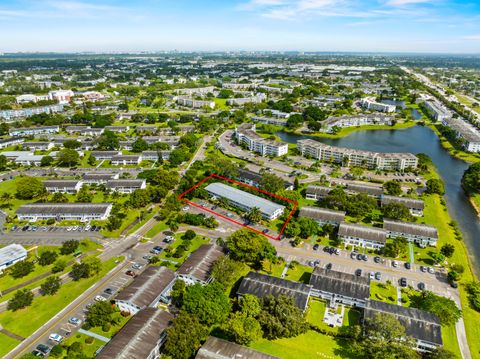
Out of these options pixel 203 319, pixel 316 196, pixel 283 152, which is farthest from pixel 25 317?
pixel 283 152

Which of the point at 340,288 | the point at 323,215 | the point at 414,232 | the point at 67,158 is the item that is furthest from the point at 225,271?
the point at 67,158

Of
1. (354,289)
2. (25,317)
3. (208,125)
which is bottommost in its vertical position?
(25,317)

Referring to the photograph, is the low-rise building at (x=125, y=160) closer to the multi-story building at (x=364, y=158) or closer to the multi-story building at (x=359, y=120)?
the multi-story building at (x=364, y=158)

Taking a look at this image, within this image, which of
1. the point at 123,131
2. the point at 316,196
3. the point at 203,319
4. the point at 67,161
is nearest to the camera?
the point at 203,319

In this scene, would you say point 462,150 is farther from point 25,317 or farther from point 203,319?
point 25,317

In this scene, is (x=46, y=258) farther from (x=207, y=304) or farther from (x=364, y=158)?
(x=364, y=158)

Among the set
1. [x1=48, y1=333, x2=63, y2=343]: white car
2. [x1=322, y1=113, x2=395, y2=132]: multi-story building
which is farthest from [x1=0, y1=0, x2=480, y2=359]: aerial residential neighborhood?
[x1=322, y1=113, x2=395, y2=132]: multi-story building

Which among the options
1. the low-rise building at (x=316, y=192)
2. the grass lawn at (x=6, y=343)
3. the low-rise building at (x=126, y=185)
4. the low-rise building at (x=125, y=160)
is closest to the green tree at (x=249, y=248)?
the low-rise building at (x=316, y=192)
